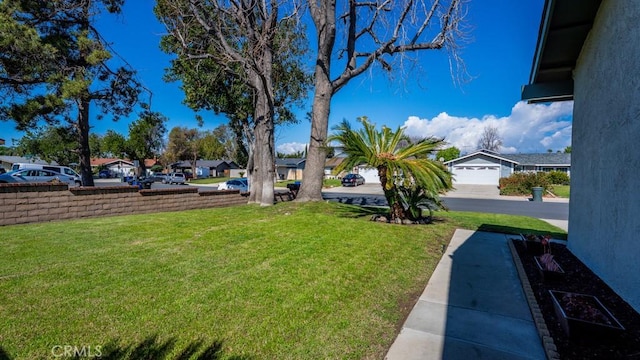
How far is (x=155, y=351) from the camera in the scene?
2260 mm

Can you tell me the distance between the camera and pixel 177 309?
9.34 feet

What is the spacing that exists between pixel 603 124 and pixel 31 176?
2902 centimetres

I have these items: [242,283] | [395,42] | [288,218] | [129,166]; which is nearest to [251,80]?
[395,42]

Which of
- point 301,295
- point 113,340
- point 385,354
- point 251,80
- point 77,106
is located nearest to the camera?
point 113,340

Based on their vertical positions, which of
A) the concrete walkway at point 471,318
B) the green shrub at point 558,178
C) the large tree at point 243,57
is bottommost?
the concrete walkway at point 471,318

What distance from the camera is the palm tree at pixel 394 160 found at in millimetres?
7113

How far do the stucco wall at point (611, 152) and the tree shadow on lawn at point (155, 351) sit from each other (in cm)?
431

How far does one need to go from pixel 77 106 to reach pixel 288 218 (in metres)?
11.0

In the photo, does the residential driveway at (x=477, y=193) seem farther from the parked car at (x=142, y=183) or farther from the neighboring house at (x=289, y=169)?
the neighboring house at (x=289, y=169)

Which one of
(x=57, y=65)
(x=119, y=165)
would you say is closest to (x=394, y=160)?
(x=57, y=65)

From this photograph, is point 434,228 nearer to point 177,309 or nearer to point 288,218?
point 288,218

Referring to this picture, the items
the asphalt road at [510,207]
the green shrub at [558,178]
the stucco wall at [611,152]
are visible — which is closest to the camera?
the stucco wall at [611,152]

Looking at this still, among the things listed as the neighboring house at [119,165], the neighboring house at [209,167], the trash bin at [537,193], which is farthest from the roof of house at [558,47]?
the neighboring house at [119,165]

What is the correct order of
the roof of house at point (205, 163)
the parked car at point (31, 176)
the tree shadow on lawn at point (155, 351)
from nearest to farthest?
the tree shadow on lawn at point (155, 351), the parked car at point (31, 176), the roof of house at point (205, 163)
